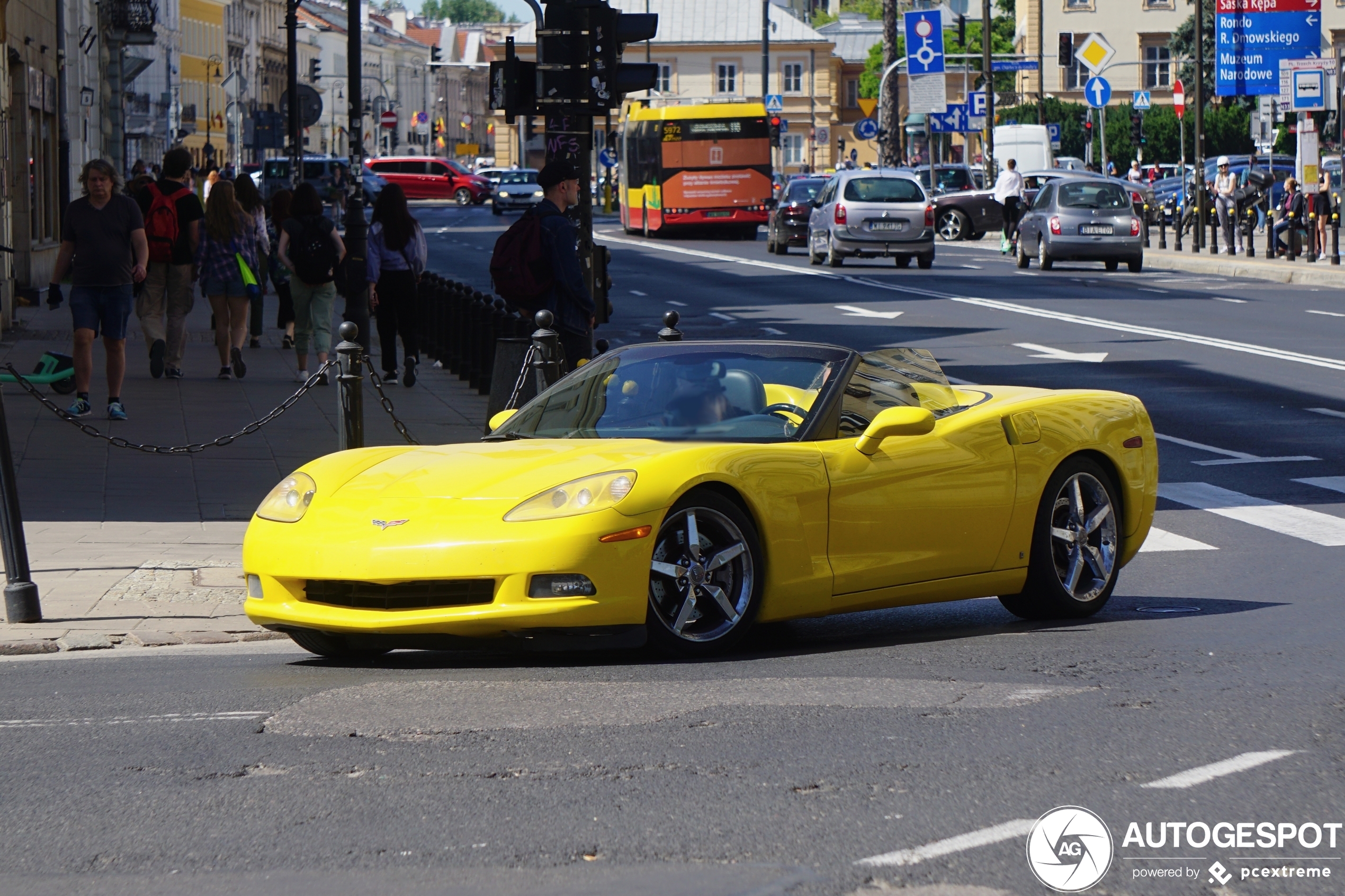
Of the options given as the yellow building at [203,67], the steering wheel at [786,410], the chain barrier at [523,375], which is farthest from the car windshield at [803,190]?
the yellow building at [203,67]

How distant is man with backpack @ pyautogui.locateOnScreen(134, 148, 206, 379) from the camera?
17.6m

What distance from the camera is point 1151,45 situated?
104 meters

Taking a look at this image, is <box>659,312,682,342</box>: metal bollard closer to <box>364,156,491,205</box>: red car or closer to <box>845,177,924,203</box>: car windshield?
<box>845,177,924,203</box>: car windshield

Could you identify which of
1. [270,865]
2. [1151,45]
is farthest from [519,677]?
[1151,45]

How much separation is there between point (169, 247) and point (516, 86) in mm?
4481

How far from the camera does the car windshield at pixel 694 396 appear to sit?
8.00 metres

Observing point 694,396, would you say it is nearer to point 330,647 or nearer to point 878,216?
point 330,647

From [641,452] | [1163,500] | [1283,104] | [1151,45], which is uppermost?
[1151,45]

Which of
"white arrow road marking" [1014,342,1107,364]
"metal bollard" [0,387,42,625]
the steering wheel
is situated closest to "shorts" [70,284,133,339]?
"metal bollard" [0,387,42,625]

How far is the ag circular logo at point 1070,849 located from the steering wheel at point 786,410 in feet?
9.54

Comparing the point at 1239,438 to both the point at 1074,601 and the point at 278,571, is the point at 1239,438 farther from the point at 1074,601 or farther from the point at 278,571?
the point at 278,571

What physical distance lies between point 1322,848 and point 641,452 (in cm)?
314

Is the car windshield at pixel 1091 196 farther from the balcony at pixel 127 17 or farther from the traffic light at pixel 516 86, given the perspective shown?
the traffic light at pixel 516 86

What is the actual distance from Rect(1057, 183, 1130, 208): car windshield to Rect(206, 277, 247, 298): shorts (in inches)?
885
